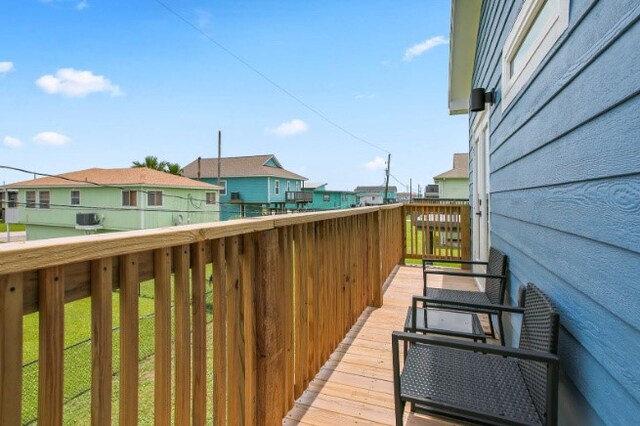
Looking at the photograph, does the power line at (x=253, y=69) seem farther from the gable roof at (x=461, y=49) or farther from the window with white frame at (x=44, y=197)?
the window with white frame at (x=44, y=197)

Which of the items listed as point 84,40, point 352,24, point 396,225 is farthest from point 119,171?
point 396,225

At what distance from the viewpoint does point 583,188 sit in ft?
3.85

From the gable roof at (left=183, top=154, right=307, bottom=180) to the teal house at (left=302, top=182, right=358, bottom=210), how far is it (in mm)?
3783

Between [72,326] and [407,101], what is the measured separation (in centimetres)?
2327

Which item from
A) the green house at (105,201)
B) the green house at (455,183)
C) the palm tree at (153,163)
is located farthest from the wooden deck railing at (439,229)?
the palm tree at (153,163)

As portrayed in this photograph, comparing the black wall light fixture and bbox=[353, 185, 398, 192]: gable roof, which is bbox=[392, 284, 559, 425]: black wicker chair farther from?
bbox=[353, 185, 398, 192]: gable roof

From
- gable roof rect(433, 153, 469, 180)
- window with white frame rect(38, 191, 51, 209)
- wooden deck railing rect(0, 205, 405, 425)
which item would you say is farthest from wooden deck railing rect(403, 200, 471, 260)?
window with white frame rect(38, 191, 51, 209)

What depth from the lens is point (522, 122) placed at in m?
2.03

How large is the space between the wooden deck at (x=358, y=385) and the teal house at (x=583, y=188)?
76 centimetres

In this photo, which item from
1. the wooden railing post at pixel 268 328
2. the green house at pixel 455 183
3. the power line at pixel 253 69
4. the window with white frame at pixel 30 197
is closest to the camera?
the wooden railing post at pixel 268 328

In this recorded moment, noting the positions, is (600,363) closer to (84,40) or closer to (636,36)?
(636,36)

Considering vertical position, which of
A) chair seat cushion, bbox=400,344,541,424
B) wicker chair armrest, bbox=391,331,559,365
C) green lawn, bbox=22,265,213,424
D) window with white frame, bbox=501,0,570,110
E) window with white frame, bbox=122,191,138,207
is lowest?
green lawn, bbox=22,265,213,424

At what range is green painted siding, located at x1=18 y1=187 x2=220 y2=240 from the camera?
17625 mm

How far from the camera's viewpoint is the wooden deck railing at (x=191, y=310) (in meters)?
0.66
